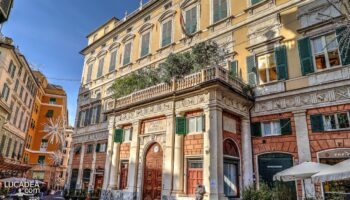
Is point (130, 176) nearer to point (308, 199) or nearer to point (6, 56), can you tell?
point (308, 199)

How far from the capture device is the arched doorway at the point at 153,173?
537 inches

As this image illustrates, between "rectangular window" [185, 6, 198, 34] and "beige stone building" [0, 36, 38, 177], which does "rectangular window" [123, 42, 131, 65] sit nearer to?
"rectangular window" [185, 6, 198, 34]

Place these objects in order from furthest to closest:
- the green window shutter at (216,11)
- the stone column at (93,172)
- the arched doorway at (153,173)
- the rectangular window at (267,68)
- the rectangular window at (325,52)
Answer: the stone column at (93,172) → the green window shutter at (216,11) → the rectangular window at (267,68) → the arched doorway at (153,173) → the rectangular window at (325,52)

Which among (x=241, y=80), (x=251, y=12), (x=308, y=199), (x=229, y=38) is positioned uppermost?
(x=251, y=12)

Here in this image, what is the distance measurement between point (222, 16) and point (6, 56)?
21.9 meters

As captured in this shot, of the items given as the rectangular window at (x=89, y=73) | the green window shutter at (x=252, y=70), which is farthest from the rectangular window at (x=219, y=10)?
the rectangular window at (x=89, y=73)

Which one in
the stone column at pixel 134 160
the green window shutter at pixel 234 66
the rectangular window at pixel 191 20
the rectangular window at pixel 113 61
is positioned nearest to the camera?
the stone column at pixel 134 160

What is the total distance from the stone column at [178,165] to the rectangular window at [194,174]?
1.11ft

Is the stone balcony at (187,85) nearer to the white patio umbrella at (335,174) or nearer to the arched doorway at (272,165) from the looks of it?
the arched doorway at (272,165)

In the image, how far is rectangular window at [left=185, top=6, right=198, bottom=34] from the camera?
1825cm

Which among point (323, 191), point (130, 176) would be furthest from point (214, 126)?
point (130, 176)

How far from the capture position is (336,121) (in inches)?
441

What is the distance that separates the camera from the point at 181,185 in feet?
40.1

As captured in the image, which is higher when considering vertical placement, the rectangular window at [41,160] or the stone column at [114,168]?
the rectangular window at [41,160]
